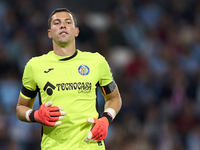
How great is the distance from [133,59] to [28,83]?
19.6ft

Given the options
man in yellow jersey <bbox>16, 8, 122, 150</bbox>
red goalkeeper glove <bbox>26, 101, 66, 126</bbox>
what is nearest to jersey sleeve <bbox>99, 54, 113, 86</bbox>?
man in yellow jersey <bbox>16, 8, 122, 150</bbox>

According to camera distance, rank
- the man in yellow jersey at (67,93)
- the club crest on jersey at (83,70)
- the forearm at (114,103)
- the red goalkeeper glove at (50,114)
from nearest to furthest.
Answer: the red goalkeeper glove at (50,114) < the man in yellow jersey at (67,93) < the club crest on jersey at (83,70) < the forearm at (114,103)

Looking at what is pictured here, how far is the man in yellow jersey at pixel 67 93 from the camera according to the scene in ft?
12.9

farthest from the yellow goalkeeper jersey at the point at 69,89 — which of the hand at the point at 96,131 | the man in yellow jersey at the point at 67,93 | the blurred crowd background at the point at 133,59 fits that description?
the blurred crowd background at the point at 133,59

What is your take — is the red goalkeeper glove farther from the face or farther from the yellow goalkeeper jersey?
the face

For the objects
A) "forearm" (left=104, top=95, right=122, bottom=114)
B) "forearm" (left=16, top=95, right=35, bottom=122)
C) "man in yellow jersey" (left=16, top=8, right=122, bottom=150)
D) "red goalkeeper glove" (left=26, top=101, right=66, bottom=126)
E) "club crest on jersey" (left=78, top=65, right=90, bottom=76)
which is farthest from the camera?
"forearm" (left=104, top=95, right=122, bottom=114)

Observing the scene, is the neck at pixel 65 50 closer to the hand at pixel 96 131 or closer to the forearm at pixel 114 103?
the forearm at pixel 114 103

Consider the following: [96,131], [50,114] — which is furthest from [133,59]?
[50,114]

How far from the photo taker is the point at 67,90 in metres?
4.00

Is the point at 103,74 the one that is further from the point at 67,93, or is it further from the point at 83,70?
the point at 67,93

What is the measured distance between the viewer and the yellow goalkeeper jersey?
13.0 ft

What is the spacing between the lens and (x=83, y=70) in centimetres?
414

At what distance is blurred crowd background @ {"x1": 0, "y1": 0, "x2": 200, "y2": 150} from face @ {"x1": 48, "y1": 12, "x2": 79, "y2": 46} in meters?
4.02

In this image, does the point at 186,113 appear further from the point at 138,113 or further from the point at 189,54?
the point at 189,54
